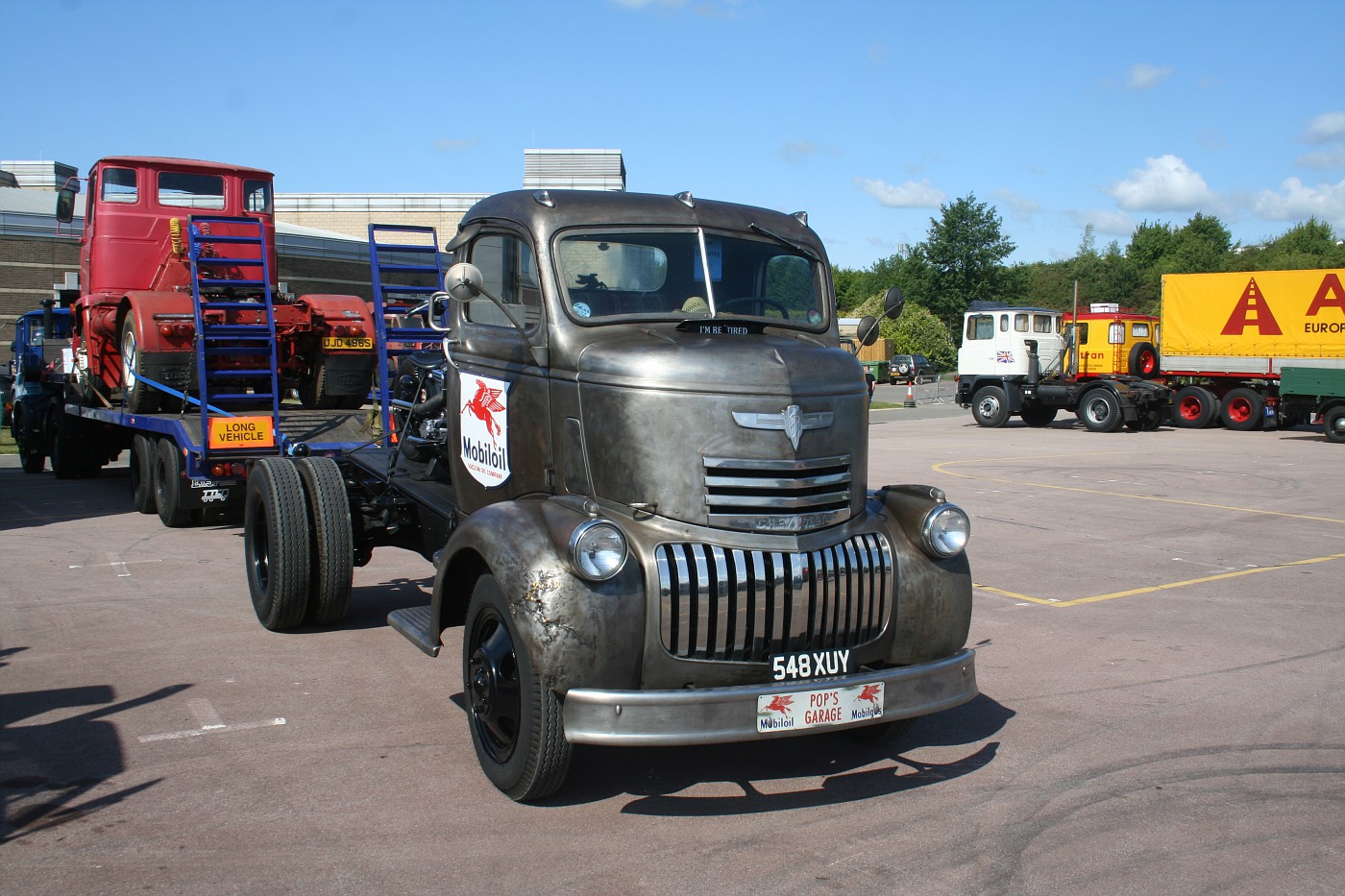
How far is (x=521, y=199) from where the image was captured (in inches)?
215

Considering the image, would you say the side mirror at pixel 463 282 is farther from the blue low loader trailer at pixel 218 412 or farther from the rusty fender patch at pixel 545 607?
the blue low loader trailer at pixel 218 412

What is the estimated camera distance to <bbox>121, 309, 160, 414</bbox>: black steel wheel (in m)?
11.2

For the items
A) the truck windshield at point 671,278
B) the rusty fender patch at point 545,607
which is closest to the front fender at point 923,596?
the truck windshield at point 671,278

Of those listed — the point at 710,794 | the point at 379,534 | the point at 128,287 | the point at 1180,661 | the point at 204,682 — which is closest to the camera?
the point at 710,794

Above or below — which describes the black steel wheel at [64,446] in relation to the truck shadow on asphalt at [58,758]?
above

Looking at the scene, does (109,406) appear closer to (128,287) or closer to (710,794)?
(128,287)

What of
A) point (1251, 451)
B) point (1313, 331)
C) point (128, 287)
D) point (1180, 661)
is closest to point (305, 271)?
point (128, 287)

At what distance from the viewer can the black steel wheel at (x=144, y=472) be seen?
11.9 m

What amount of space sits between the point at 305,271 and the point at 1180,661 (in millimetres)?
26817

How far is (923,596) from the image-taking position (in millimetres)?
4844

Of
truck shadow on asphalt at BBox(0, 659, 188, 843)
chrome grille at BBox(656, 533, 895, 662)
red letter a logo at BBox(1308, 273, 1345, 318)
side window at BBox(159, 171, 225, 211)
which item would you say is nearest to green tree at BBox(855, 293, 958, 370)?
red letter a logo at BBox(1308, 273, 1345, 318)

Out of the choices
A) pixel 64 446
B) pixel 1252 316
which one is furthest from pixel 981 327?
pixel 64 446

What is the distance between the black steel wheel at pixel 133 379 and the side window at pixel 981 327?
22.5m

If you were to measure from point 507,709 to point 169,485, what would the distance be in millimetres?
7923
